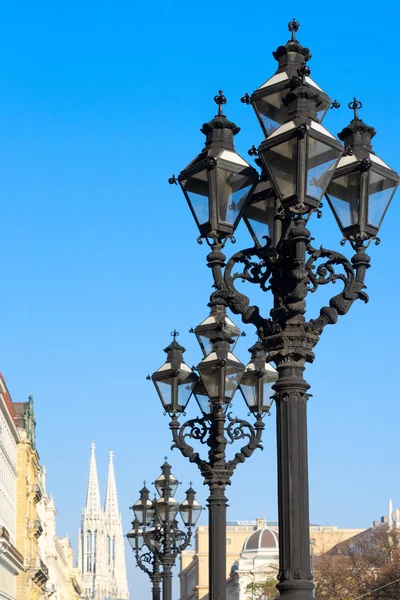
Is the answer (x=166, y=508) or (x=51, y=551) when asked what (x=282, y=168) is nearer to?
(x=166, y=508)

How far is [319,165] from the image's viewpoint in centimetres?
989

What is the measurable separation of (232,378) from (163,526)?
1030 cm

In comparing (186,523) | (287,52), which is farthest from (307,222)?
(186,523)

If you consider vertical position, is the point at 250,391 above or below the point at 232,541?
below

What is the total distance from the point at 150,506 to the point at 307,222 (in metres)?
18.7

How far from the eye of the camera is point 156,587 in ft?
98.2

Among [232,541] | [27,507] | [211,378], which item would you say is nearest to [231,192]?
[211,378]

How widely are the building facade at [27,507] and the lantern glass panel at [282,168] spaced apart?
75.4 m

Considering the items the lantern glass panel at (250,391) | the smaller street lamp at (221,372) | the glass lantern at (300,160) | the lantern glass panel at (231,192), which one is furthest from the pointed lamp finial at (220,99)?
the lantern glass panel at (250,391)

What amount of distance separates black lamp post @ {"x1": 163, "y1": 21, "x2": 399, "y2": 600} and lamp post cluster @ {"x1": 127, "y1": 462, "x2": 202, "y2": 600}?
1448 cm

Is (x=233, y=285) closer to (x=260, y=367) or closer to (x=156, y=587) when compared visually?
(x=260, y=367)

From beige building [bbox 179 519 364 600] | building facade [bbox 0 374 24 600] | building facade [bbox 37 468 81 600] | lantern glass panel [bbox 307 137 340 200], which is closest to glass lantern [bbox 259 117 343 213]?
lantern glass panel [bbox 307 137 340 200]

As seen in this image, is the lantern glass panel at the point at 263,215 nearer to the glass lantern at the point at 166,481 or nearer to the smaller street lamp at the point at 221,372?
the smaller street lamp at the point at 221,372

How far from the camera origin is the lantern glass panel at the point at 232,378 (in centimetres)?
1650
